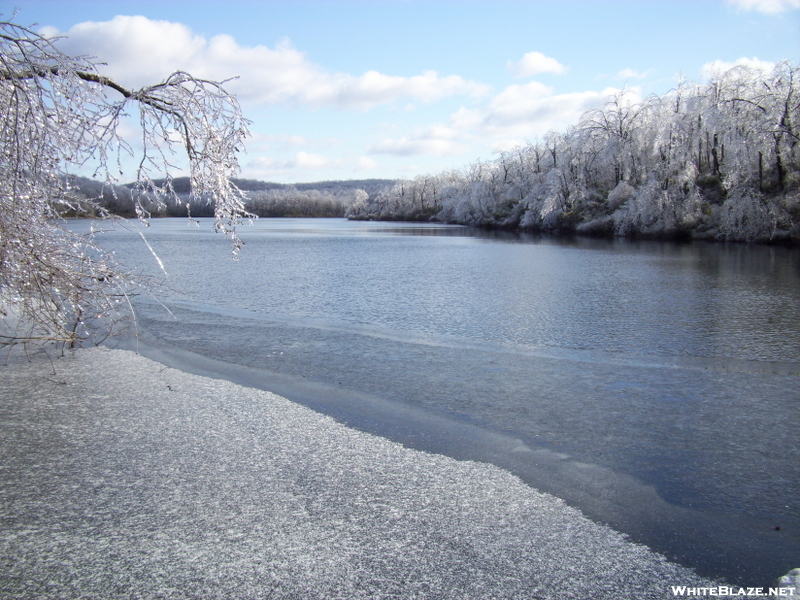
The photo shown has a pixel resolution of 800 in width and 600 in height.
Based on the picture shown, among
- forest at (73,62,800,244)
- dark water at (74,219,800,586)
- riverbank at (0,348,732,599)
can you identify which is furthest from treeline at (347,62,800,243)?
riverbank at (0,348,732,599)

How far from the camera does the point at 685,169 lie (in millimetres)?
38312

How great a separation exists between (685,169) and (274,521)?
132 feet

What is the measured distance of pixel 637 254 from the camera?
2808 centimetres

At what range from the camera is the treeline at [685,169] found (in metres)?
32.0

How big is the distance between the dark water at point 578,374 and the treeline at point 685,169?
51.5 ft

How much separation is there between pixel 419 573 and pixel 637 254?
2692 centimetres

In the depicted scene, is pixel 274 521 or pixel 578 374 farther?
pixel 578 374

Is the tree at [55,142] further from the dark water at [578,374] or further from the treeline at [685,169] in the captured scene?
the treeline at [685,169]

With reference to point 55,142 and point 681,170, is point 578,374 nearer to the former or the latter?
point 55,142

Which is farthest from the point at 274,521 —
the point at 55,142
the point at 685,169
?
the point at 685,169

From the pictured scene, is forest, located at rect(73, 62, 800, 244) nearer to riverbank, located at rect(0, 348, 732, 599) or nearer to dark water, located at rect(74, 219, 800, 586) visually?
dark water, located at rect(74, 219, 800, 586)

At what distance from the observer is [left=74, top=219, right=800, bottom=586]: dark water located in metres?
4.95

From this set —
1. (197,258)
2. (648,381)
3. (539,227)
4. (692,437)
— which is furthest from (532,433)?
(539,227)

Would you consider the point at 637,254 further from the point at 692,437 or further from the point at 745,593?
the point at 745,593
